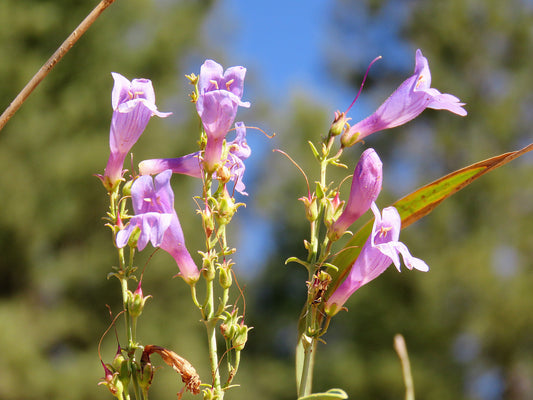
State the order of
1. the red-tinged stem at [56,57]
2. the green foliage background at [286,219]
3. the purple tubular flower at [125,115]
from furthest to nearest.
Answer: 1. the green foliage background at [286,219]
2. the purple tubular flower at [125,115]
3. the red-tinged stem at [56,57]

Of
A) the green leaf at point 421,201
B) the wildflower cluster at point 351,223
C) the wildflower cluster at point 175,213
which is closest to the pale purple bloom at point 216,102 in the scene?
the wildflower cluster at point 175,213

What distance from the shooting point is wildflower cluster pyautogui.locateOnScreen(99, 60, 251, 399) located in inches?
26.9

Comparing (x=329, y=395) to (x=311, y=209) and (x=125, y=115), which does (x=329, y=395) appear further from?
(x=125, y=115)

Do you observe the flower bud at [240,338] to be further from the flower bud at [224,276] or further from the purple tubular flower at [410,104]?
the purple tubular flower at [410,104]

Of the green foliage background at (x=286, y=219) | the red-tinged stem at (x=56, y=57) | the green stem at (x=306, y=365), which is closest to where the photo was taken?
the red-tinged stem at (x=56, y=57)

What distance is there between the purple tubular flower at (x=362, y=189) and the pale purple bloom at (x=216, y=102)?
0.58 feet

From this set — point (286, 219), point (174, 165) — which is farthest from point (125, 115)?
point (286, 219)

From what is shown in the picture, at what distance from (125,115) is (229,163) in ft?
0.51

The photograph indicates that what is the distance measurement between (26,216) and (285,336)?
24.2 ft

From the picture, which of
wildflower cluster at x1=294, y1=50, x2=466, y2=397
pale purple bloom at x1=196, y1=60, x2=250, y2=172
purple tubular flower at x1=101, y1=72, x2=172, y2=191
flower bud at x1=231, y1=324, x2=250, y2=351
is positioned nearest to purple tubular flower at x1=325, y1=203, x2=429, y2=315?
wildflower cluster at x1=294, y1=50, x2=466, y2=397

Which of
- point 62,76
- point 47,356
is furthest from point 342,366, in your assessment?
point 62,76

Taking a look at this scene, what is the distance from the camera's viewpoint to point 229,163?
2.71ft

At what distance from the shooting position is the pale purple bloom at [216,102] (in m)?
0.73

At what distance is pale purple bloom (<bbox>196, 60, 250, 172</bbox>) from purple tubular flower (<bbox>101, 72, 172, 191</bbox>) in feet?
0.23
